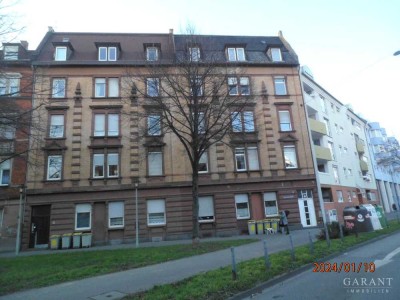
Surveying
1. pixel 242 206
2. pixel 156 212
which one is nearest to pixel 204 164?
pixel 242 206

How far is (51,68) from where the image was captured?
24984 millimetres

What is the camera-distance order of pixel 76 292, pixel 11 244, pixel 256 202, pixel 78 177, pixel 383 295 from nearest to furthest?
pixel 383 295
pixel 76 292
pixel 11 244
pixel 78 177
pixel 256 202

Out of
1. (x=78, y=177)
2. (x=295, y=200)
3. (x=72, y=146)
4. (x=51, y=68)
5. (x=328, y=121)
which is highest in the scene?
(x=51, y=68)

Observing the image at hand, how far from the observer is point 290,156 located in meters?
26.1

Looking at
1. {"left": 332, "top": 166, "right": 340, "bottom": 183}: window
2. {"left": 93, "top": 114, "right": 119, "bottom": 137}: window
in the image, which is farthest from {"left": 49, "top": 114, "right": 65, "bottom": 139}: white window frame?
{"left": 332, "top": 166, "right": 340, "bottom": 183}: window

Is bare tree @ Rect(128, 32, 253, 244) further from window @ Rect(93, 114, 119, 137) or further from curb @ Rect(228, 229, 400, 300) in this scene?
curb @ Rect(228, 229, 400, 300)

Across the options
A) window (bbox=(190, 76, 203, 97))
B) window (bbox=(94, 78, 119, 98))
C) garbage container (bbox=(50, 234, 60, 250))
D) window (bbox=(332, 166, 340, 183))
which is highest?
window (bbox=(94, 78, 119, 98))

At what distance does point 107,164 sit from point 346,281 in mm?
19110

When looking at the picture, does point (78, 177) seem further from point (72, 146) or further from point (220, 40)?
point (220, 40)

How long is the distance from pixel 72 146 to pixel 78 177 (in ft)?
7.94

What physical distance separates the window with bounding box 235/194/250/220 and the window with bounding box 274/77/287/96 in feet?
31.6

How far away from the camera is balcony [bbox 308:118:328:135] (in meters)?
29.2

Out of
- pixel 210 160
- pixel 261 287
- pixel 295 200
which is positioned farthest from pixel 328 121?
pixel 261 287

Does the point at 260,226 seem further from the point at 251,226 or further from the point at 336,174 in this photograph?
the point at 336,174
